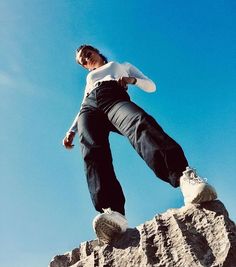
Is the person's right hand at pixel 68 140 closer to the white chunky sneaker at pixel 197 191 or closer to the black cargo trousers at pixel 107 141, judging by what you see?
the black cargo trousers at pixel 107 141

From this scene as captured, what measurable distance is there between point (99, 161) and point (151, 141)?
0.64 metres

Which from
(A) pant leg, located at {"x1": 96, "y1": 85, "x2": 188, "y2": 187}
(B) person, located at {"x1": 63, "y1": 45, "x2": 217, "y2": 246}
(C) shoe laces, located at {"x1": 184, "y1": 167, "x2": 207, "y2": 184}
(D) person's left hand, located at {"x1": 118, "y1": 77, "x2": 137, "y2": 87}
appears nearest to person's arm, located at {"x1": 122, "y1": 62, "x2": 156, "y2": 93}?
(B) person, located at {"x1": 63, "y1": 45, "x2": 217, "y2": 246}

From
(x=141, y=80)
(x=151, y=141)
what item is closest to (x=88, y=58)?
(x=141, y=80)

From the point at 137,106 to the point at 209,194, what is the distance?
3.91 feet

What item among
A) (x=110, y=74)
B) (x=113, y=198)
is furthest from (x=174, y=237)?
(x=110, y=74)

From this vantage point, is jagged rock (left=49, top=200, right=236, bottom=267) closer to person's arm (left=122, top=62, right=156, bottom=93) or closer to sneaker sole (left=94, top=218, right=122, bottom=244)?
sneaker sole (left=94, top=218, right=122, bottom=244)

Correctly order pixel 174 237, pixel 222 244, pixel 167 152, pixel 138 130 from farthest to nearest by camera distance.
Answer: pixel 138 130, pixel 167 152, pixel 174 237, pixel 222 244

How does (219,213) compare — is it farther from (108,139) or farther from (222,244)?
(108,139)

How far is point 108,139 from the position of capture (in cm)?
380

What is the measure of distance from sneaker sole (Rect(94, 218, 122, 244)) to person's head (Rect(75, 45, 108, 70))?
2459 millimetres

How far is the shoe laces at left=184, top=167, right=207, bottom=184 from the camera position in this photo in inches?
102

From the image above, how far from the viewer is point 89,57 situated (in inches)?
190

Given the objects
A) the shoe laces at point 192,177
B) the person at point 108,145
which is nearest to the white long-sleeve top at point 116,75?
the person at point 108,145

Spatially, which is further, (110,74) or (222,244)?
(110,74)
